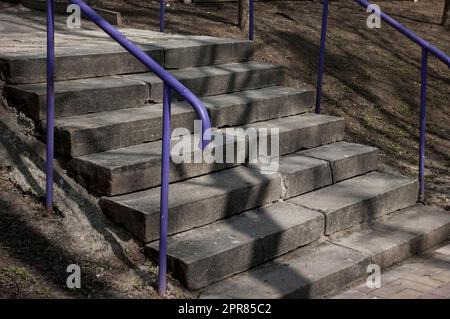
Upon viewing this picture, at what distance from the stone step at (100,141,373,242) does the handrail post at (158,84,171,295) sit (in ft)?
0.86

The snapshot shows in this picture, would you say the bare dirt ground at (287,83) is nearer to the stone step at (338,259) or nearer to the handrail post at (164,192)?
the handrail post at (164,192)

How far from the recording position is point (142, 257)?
4129 mm

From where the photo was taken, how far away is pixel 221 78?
5602 mm

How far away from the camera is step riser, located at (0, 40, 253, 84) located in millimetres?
4816

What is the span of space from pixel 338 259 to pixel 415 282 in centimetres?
45

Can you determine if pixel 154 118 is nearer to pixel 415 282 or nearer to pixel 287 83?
pixel 415 282

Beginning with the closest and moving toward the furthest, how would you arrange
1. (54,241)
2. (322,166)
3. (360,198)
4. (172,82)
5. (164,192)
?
(172,82), (164,192), (54,241), (360,198), (322,166)

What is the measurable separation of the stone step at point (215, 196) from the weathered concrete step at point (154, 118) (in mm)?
419

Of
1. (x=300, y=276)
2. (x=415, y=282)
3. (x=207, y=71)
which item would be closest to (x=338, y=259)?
(x=300, y=276)
